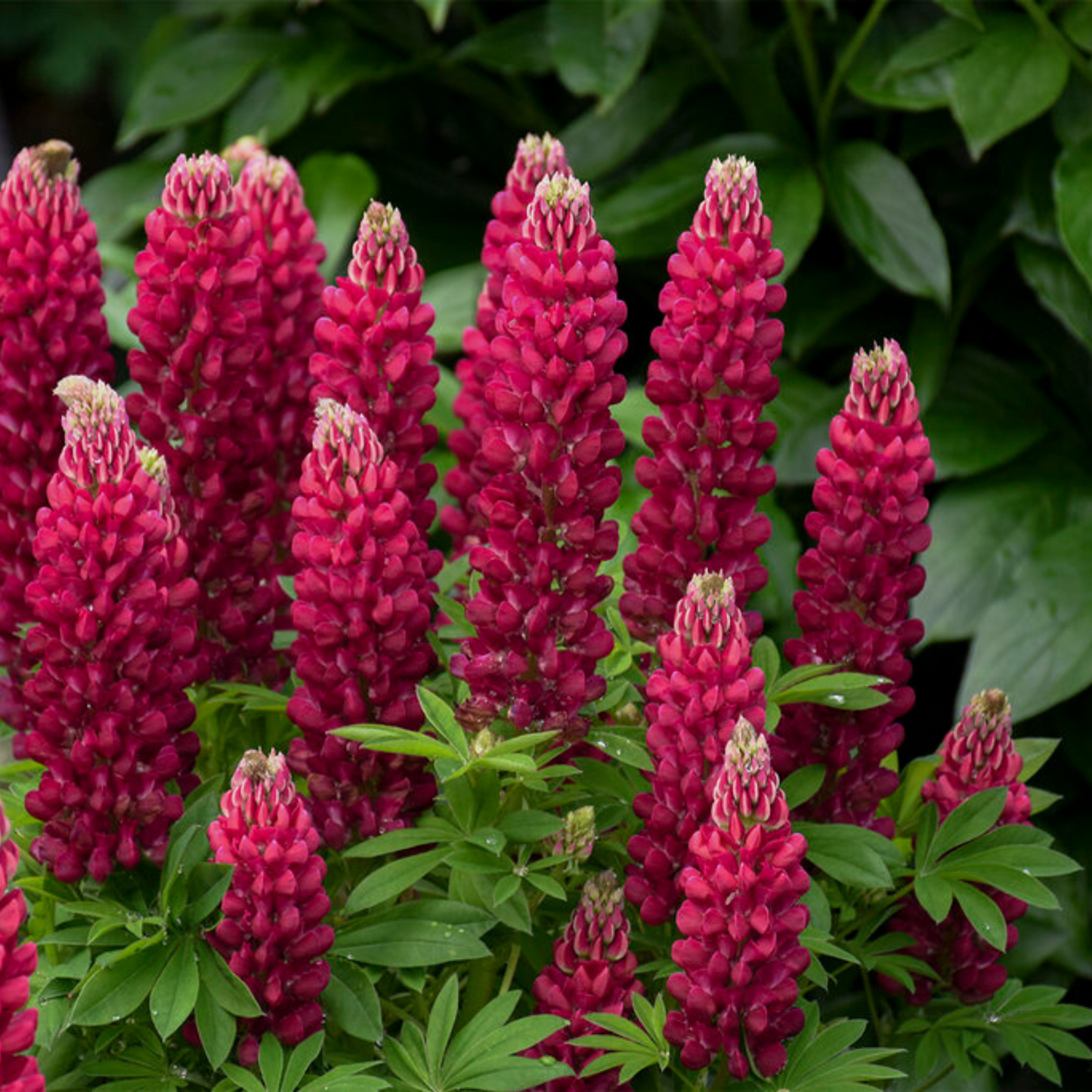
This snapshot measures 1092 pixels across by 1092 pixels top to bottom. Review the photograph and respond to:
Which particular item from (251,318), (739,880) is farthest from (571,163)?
(739,880)

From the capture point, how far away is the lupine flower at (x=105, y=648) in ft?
3.14

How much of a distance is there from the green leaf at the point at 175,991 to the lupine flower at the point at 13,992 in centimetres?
11

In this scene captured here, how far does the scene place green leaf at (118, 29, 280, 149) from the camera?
8.78 feet

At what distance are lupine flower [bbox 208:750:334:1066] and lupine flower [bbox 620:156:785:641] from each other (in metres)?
0.29

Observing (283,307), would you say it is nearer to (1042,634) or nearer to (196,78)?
(1042,634)

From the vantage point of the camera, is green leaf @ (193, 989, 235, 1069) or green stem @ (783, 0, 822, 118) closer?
green leaf @ (193, 989, 235, 1069)

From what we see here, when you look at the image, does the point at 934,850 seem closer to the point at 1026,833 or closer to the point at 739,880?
the point at 1026,833

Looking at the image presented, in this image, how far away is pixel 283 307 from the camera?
49.1 inches

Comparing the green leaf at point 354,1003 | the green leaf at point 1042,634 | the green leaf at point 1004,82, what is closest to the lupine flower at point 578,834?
the green leaf at point 354,1003

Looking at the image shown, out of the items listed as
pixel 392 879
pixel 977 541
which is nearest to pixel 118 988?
pixel 392 879

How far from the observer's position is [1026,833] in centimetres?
110

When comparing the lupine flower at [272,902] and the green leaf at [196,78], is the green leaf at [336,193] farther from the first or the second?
the lupine flower at [272,902]

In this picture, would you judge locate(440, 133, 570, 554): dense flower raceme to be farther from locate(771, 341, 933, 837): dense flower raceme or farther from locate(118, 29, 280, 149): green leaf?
locate(118, 29, 280, 149): green leaf

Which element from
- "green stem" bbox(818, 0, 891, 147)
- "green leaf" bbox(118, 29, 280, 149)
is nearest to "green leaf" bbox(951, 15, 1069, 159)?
"green stem" bbox(818, 0, 891, 147)
